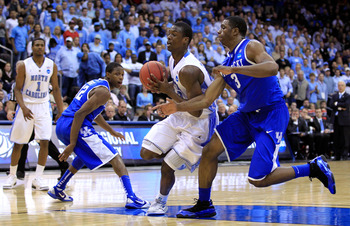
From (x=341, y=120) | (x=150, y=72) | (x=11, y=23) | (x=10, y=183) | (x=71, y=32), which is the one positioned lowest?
(x=10, y=183)

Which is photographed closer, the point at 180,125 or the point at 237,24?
the point at 237,24

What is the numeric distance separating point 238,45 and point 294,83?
12254 millimetres

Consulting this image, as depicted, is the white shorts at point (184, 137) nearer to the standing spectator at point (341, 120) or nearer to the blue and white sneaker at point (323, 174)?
the blue and white sneaker at point (323, 174)

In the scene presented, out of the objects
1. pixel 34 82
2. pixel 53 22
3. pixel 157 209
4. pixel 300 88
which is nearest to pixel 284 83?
pixel 300 88

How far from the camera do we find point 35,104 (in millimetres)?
7012

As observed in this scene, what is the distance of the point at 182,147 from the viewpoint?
15.4ft

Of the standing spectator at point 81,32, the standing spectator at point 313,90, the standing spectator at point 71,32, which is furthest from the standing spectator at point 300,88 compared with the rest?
the standing spectator at point 71,32

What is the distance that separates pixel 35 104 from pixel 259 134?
3.79 m

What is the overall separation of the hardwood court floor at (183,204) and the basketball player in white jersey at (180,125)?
1.60ft

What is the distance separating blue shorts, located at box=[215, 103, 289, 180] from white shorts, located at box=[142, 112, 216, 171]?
0.24 meters

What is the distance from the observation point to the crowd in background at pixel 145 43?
12727 millimetres

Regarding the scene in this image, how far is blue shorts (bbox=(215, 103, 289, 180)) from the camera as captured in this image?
14.1 ft

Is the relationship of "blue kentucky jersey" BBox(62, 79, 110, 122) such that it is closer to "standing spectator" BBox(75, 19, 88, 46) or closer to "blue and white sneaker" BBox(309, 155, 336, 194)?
"blue and white sneaker" BBox(309, 155, 336, 194)

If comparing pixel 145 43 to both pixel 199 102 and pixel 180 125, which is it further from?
pixel 199 102
